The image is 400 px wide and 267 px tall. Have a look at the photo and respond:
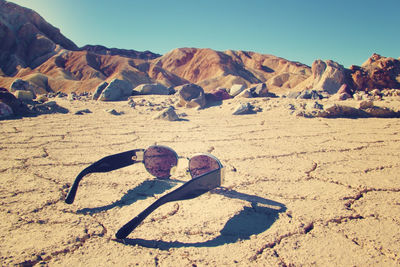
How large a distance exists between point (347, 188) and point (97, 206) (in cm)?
140

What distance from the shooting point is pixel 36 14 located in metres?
35.4

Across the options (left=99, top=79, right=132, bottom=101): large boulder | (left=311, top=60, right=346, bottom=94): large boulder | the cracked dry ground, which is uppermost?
(left=311, top=60, right=346, bottom=94): large boulder

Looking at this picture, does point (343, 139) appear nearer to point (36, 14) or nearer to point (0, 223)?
point (0, 223)

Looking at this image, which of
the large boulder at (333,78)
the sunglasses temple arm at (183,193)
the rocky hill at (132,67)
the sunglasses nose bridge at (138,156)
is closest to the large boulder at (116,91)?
the sunglasses nose bridge at (138,156)

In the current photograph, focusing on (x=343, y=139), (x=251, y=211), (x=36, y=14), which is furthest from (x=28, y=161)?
(x=36, y=14)

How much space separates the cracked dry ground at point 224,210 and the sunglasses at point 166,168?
8cm

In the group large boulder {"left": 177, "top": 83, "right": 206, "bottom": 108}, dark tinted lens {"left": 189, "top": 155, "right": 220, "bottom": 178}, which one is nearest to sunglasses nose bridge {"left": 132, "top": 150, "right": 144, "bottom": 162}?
dark tinted lens {"left": 189, "top": 155, "right": 220, "bottom": 178}

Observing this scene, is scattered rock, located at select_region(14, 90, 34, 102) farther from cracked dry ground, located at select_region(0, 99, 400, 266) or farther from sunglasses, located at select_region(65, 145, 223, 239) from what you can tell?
sunglasses, located at select_region(65, 145, 223, 239)

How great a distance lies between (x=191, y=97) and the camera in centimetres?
568

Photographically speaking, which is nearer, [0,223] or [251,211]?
[0,223]

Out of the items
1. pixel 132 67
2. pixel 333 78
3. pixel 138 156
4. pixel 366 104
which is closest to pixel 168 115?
pixel 138 156

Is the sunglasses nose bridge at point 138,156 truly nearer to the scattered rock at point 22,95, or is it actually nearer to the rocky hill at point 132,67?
A: the scattered rock at point 22,95

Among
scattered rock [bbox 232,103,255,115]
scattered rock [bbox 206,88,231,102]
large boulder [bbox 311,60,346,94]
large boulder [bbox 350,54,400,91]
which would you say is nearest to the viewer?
scattered rock [bbox 232,103,255,115]

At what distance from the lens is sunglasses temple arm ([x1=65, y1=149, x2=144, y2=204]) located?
114 centimetres
